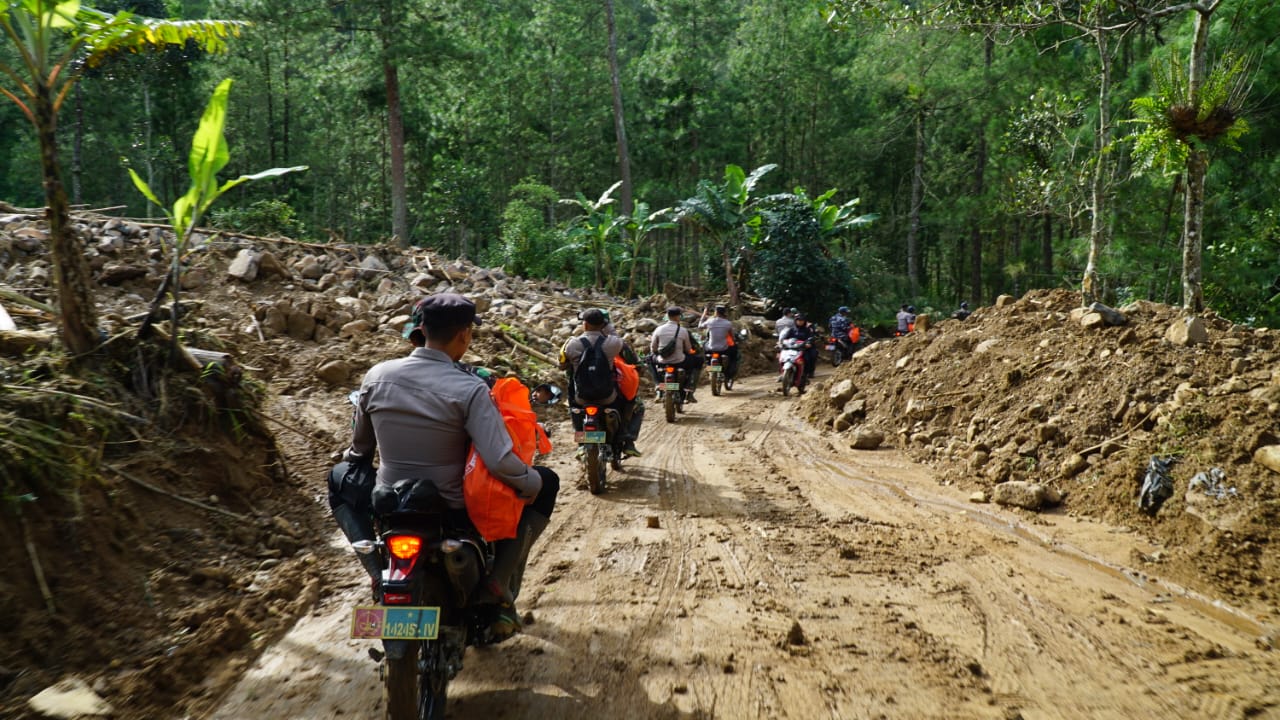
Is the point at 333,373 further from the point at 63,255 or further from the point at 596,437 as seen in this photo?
the point at 63,255

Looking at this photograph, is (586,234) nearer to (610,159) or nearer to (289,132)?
(610,159)

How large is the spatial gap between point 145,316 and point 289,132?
34.9 m

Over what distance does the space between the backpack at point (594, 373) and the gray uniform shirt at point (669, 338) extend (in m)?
4.39

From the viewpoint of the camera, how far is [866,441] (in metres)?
9.55

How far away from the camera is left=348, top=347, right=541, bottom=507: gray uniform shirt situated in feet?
10.5

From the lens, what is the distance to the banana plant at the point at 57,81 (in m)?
4.70

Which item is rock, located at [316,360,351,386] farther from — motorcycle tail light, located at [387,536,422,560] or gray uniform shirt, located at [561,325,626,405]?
motorcycle tail light, located at [387,536,422,560]

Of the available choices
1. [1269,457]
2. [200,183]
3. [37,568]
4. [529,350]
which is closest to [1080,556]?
[1269,457]

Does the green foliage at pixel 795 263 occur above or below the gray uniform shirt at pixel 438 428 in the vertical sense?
above

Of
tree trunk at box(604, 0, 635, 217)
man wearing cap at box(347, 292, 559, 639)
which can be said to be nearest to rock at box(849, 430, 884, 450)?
man wearing cap at box(347, 292, 559, 639)

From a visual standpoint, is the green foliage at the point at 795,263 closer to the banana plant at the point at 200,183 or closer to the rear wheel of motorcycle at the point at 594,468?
the rear wheel of motorcycle at the point at 594,468

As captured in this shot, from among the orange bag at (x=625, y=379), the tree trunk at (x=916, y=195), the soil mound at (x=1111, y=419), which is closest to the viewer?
the soil mound at (x=1111, y=419)

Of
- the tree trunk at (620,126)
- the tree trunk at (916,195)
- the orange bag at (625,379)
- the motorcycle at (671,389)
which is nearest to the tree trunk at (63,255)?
the orange bag at (625,379)

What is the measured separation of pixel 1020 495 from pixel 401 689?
5524 mm
